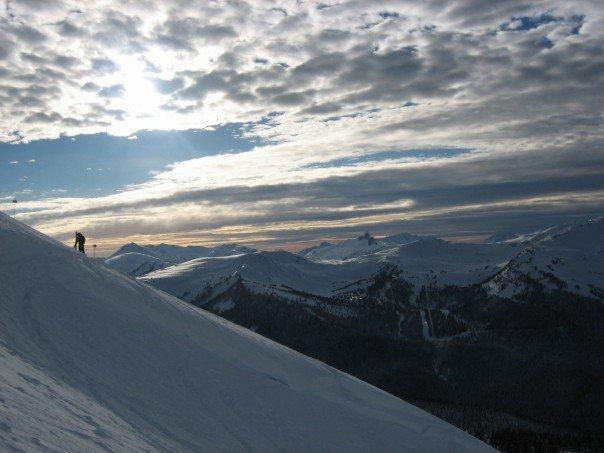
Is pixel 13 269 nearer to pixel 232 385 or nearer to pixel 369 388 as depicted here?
pixel 232 385

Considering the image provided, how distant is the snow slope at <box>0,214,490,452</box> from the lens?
1738 centimetres

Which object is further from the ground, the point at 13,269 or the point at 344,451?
the point at 13,269

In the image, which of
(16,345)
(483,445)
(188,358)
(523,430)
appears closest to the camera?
(16,345)

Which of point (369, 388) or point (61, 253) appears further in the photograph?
point (369, 388)

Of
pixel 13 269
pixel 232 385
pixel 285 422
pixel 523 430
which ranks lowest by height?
pixel 523 430

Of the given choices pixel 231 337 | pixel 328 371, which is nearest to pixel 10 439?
pixel 231 337

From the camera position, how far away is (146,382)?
25625 millimetres

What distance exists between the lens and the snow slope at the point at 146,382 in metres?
17.4

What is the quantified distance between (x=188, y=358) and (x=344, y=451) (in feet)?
37.6

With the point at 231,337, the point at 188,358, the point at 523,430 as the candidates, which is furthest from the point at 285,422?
the point at 523,430

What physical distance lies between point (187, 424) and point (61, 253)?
70.9 feet

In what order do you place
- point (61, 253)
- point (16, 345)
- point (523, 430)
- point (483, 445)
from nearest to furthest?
point (16, 345)
point (61, 253)
point (483, 445)
point (523, 430)

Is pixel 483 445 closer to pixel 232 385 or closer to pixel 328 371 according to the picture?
pixel 328 371

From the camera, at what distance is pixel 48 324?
26.6 meters
